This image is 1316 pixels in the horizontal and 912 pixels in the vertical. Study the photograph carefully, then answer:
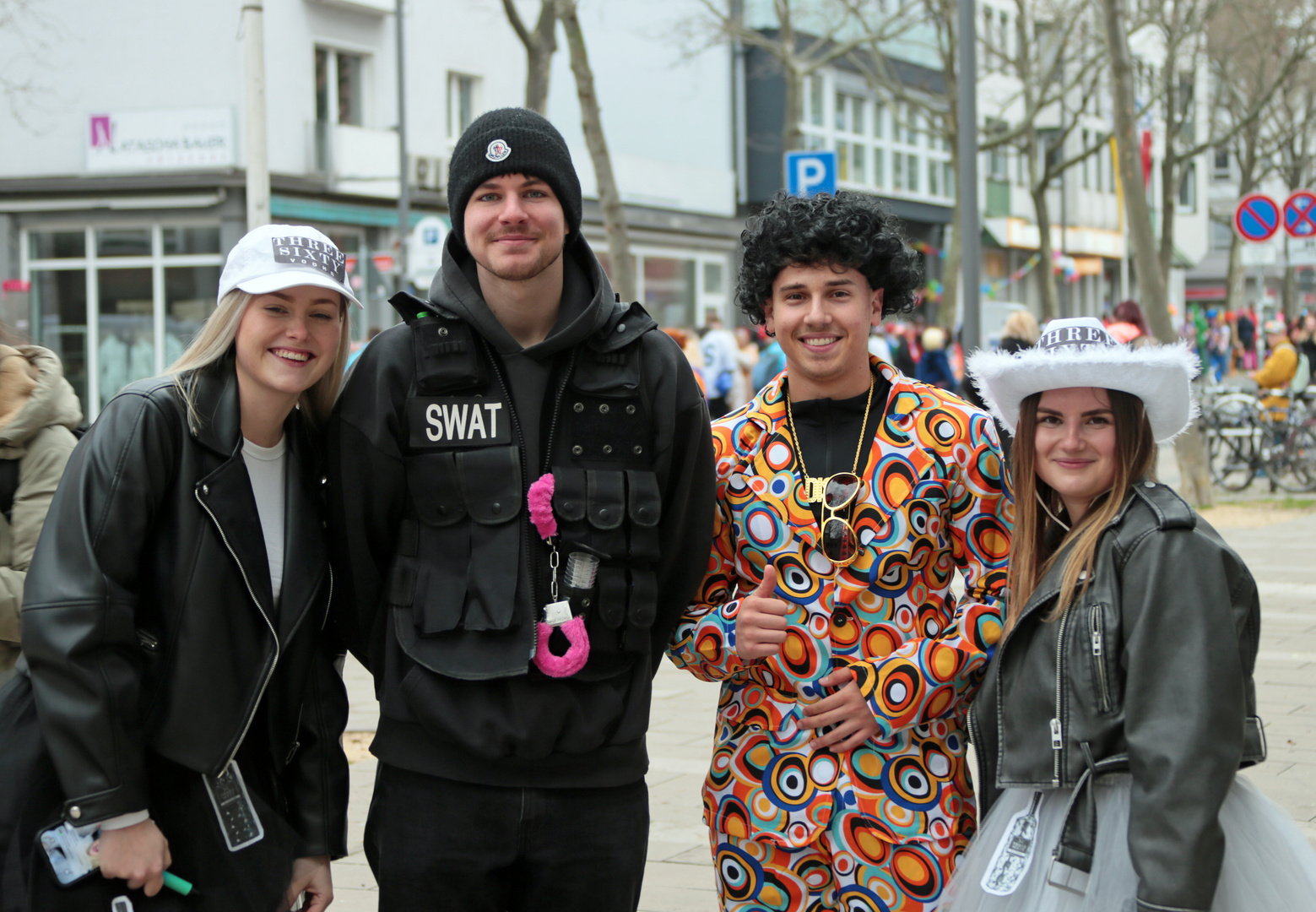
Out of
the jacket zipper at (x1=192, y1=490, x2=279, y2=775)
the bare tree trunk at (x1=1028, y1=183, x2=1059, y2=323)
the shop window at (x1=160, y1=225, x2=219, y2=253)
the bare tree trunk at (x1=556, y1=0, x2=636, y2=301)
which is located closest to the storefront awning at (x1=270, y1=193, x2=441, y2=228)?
the shop window at (x1=160, y1=225, x2=219, y2=253)

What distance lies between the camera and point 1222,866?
Answer: 255cm

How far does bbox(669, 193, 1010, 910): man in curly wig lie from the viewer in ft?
9.70

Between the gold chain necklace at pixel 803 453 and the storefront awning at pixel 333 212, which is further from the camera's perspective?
the storefront awning at pixel 333 212

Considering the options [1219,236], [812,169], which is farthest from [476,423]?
[1219,236]

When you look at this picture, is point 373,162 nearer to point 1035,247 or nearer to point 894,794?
point 894,794

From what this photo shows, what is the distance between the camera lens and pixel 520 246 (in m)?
2.88

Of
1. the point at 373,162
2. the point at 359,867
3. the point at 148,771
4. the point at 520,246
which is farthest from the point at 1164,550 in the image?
the point at 373,162

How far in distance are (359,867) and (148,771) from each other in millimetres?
2362

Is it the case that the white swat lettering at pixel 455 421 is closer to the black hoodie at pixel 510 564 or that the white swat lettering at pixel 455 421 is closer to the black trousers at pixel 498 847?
the black hoodie at pixel 510 564

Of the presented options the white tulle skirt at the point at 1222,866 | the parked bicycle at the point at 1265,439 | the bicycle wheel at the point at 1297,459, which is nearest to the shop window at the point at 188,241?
the parked bicycle at the point at 1265,439

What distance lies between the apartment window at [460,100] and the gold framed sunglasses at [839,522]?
1048 inches

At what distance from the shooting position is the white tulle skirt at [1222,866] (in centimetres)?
257

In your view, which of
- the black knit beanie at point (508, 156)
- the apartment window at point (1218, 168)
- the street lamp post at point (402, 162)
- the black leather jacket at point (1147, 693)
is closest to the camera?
the black leather jacket at point (1147, 693)

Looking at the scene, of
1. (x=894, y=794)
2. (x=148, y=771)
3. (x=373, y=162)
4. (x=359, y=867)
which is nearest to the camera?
(x=148, y=771)
